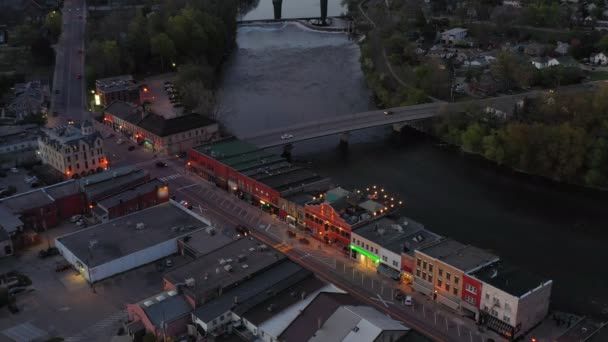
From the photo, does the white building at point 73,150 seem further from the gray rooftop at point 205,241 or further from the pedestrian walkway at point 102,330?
the pedestrian walkway at point 102,330

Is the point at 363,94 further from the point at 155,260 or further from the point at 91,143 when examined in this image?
the point at 155,260

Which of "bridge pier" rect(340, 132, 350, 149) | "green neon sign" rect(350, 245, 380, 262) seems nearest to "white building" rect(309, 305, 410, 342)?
"green neon sign" rect(350, 245, 380, 262)

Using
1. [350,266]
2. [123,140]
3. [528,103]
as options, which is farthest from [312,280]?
[528,103]

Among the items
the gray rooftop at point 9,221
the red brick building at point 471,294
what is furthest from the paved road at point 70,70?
the red brick building at point 471,294

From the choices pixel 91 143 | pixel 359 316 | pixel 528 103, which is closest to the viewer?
pixel 359 316

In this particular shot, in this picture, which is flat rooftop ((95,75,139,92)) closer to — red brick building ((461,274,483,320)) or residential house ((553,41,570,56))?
red brick building ((461,274,483,320))

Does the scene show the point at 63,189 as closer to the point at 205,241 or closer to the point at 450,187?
the point at 205,241
